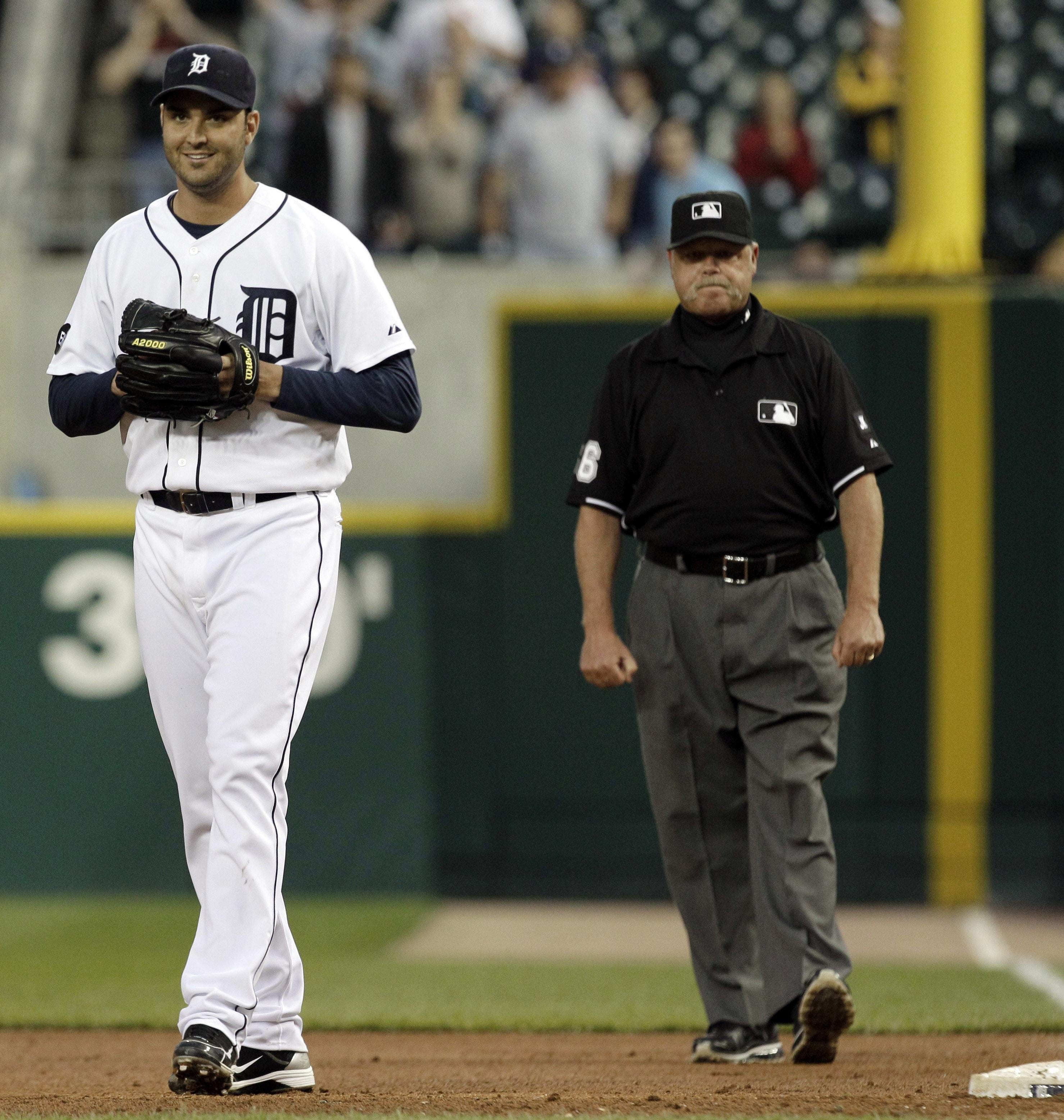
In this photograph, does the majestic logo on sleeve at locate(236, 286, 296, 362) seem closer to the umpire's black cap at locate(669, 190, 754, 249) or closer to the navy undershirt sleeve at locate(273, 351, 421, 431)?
the navy undershirt sleeve at locate(273, 351, 421, 431)

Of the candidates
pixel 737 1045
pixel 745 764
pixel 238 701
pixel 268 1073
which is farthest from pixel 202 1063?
pixel 745 764

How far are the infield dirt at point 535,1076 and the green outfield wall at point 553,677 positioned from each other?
320 centimetres

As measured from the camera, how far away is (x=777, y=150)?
11250 mm

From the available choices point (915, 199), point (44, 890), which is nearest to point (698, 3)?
point (915, 199)

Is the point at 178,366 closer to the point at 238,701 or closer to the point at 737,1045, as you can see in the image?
the point at 238,701

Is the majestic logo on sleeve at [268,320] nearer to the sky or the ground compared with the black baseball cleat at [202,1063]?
nearer to the sky

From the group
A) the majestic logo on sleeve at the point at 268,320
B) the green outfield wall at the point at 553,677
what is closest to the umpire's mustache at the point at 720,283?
the majestic logo on sleeve at the point at 268,320

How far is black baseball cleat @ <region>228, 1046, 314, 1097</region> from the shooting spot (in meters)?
3.77

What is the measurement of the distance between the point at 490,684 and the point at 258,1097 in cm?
497

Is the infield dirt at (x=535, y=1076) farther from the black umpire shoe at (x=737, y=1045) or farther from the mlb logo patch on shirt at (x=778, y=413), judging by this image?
the mlb logo patch on shirt at (x=778, y=413)

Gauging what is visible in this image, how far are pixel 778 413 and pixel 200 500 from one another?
145cm

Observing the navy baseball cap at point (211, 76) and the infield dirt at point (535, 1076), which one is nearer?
the infield dirt at point (535, 1076)

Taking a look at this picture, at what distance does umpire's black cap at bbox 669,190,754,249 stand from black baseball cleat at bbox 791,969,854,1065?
5.55 ft

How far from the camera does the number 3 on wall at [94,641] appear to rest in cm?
866
